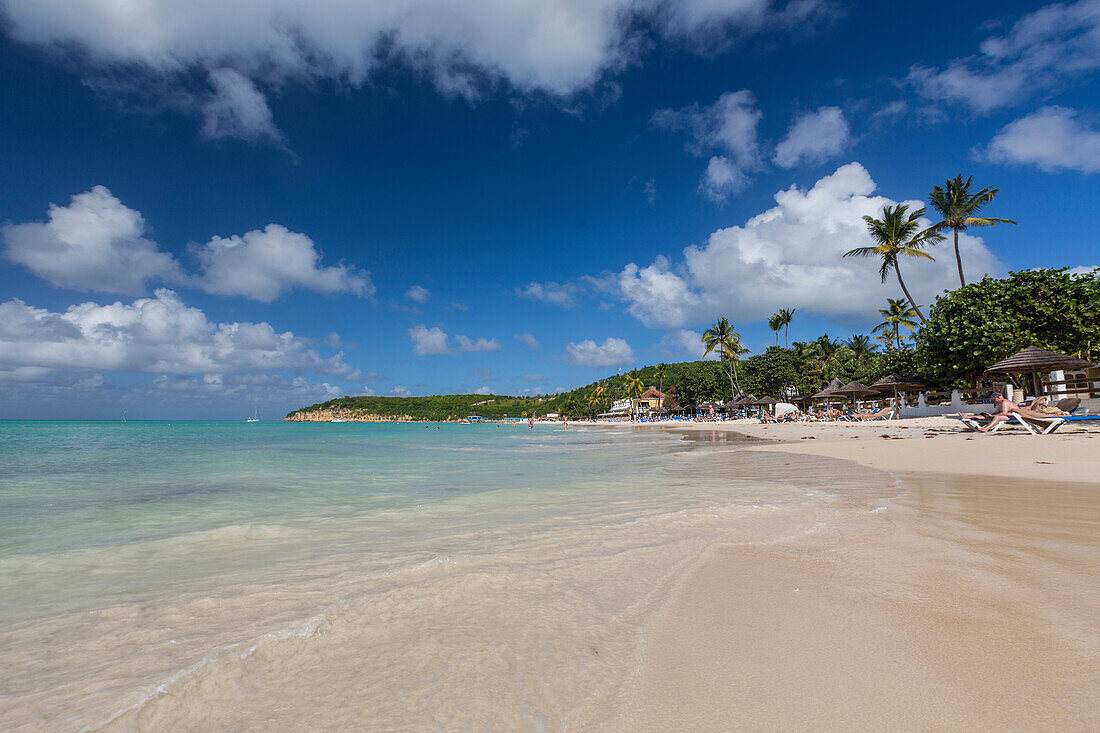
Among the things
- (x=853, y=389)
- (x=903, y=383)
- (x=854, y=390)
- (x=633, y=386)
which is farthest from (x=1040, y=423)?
(x=633, y=386)

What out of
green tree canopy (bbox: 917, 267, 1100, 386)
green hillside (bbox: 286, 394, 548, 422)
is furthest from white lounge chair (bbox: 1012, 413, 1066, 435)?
green hillside (bbox: 286, 394, 548, 422)

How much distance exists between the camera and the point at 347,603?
3148 mm

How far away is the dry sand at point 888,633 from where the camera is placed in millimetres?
1823

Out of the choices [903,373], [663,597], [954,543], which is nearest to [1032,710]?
[663,597]

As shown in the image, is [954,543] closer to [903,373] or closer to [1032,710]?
[1032,710]

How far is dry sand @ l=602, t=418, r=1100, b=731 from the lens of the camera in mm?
1823

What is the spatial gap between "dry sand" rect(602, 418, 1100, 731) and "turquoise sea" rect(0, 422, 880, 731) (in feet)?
1.07

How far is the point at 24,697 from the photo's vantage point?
2.20m

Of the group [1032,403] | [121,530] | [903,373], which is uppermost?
[903,373]

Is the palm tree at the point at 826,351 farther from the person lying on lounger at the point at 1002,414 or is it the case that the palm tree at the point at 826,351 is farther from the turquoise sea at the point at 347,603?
the turquoise sea at the point at 347,603

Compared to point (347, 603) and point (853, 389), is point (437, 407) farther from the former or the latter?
point (347, 603)

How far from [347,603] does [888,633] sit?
321 centimetres

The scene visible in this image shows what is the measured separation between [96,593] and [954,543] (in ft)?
23.4

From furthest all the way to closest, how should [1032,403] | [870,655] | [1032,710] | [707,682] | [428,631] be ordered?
1. [1032,403]
2. [428,631]
3. [870,655]
4. [707,682]
5. [1032,710]
